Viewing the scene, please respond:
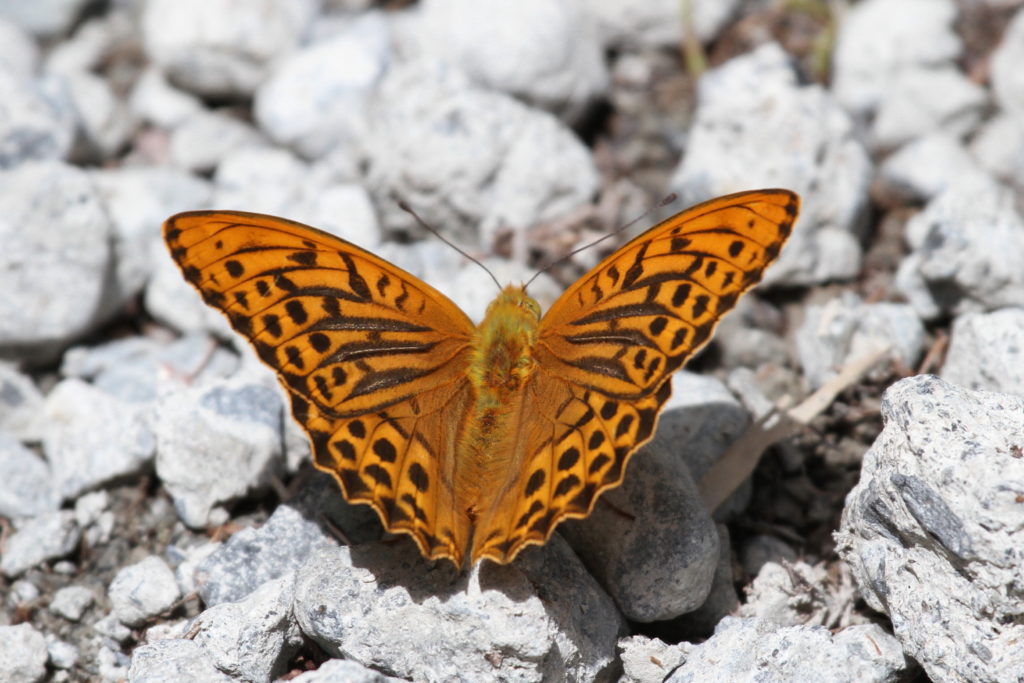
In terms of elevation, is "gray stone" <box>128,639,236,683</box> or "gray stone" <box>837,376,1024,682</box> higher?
"gray stone" <box>837,376,1024,682</box>

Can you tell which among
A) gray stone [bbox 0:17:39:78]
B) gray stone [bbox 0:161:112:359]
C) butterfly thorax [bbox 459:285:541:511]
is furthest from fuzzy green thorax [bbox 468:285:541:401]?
gray stone [bbox 0:17:39:78]

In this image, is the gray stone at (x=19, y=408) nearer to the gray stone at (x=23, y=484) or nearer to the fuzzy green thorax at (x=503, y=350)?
the gray stone at (x=23, y=484)

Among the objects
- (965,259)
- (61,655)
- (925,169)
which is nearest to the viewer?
(61,655)

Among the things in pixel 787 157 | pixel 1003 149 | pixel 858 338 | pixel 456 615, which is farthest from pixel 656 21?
pixel 456 615

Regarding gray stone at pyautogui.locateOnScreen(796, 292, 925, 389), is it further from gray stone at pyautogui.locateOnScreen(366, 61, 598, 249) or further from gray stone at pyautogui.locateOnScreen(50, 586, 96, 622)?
gray stone at pyautogui.locateOnScreen(50, 586, 96, 622)

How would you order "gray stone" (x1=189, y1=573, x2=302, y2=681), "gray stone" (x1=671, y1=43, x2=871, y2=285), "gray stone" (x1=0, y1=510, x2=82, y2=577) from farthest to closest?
"gray stone" (x1=671, y1=43, x2=871, y2=285)
"gray stone" (x1=0, y1=510, x2=82, y2=577)
"gray stone" (x1=189, y1=573, x2=302, y2=681)

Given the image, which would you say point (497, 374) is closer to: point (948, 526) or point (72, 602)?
point (948, 526)

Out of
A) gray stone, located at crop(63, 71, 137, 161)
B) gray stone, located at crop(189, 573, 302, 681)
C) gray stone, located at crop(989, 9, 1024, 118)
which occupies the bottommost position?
gray stone, located at crop(63, 71, 137, 161)
